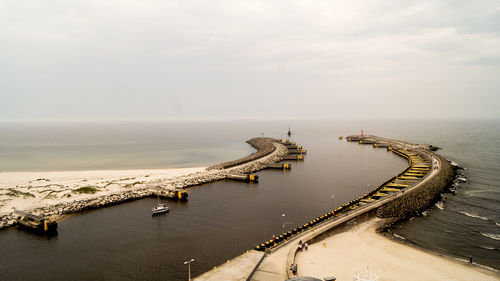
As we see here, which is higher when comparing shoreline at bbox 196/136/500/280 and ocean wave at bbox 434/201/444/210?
shoreline at bbox 196/136/500/280

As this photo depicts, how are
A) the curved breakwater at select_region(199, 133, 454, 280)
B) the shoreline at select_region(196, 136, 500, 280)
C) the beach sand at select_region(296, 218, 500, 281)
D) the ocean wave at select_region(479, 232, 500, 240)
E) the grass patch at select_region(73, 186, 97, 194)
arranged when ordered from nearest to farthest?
the beach sand at select_region(296, 218, 500, 281) → the shoreline at select_region(196, 136, 500, 280) → the curved breakwater at select_region(199, 133, 454, 280) → the ocean wave at select_region(479, 232, 500, 240) → the grass patch at select_region(73, 186, 97, 194)

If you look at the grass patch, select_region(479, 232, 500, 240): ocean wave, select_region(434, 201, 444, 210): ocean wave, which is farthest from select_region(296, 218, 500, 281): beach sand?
the grass patch

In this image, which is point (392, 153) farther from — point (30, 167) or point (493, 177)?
point (30, 167)

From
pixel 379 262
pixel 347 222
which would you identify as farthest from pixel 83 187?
pixel 379 262

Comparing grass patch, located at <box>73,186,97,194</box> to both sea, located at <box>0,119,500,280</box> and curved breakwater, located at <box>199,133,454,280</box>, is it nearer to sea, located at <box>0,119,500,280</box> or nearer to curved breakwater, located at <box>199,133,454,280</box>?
sea, located at <box>0,119,500,280</box>

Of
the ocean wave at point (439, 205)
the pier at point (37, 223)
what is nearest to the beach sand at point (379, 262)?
the ocean wave at point (439, 205)

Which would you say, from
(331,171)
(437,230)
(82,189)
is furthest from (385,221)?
(82,189)

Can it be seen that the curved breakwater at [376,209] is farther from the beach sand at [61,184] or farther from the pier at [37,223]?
the beach sand at [61,184]
